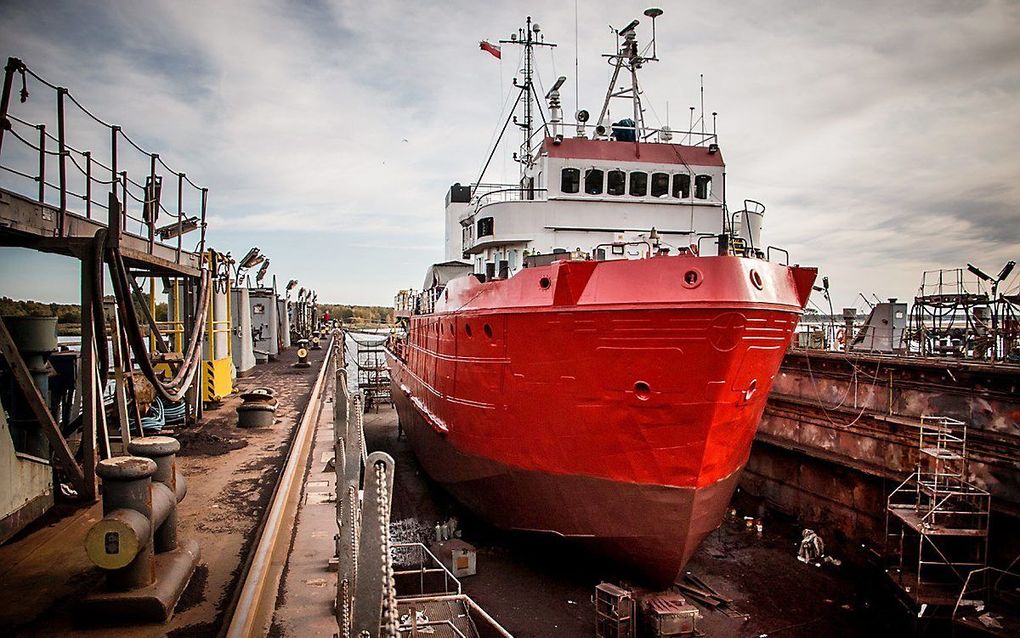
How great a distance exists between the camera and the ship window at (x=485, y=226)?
1200 cm

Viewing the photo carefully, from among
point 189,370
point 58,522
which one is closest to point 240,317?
point 189,370

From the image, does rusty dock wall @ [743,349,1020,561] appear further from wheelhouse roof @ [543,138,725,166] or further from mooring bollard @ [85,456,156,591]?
mooring bollard @ [85,456,156,591]

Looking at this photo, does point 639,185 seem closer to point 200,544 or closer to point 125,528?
point 200,544

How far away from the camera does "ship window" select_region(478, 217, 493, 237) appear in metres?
12.0

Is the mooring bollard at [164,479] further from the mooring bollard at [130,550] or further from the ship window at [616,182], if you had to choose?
the ship window at [616,182]

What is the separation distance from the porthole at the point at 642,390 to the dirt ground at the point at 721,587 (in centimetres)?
277

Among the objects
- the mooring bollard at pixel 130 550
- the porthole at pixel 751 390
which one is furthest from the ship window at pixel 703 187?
the mooring bollard at pixel 130 550

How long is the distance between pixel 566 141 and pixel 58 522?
10.0m

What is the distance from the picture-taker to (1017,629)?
25.1ft

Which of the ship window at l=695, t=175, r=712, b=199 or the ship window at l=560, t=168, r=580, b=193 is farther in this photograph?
the ship window at l=695, t=175, r=712, b=199

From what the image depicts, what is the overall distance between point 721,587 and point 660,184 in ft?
24.7

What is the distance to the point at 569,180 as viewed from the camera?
474 inches

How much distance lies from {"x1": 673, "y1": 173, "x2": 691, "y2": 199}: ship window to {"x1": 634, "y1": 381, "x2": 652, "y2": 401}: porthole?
21.4 ft

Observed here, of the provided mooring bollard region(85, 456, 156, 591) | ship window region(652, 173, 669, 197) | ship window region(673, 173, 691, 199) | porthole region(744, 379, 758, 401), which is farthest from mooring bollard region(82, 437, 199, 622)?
ship window region(673, 173, 691, 199)
